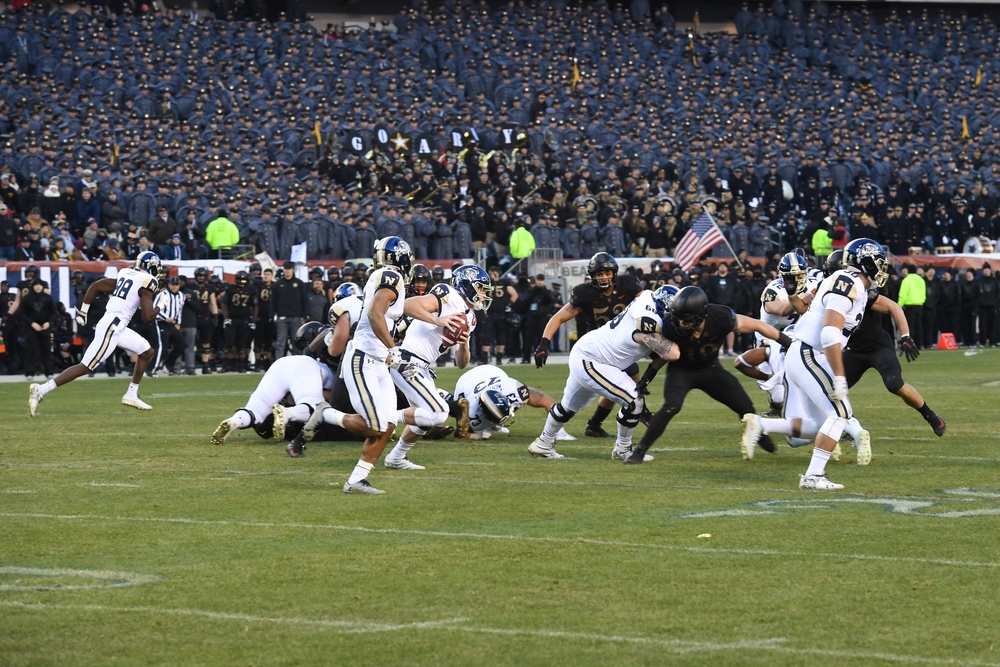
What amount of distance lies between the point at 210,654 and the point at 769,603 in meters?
2.24

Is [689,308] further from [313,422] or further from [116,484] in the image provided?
[116,484]

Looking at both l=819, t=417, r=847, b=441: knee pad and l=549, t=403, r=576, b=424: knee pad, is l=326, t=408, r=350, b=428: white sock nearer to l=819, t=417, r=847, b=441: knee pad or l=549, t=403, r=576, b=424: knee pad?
l=549, t=403, r=576, b=424: knee pad

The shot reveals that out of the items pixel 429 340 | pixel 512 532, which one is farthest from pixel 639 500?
pixel 429 340

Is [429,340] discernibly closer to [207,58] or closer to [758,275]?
[758,275]

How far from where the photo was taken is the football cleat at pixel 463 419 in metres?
13.2

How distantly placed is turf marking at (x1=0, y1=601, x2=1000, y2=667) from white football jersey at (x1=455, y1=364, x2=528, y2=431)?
706cm

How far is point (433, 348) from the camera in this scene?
12.2 metres

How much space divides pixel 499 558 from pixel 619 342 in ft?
14.4

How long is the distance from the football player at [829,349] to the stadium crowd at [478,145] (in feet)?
47.4

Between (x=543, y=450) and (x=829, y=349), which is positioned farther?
(x=543, y=450)

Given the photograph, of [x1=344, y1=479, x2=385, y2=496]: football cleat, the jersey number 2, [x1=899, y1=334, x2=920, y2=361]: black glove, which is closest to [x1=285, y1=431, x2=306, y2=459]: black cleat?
[x1=344, y1=479, x2=385, y2=496]: football cleat

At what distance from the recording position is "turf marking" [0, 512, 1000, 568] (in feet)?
23.0

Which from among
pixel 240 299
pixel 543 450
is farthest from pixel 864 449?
pixel 240 299

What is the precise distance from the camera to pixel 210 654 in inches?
213
